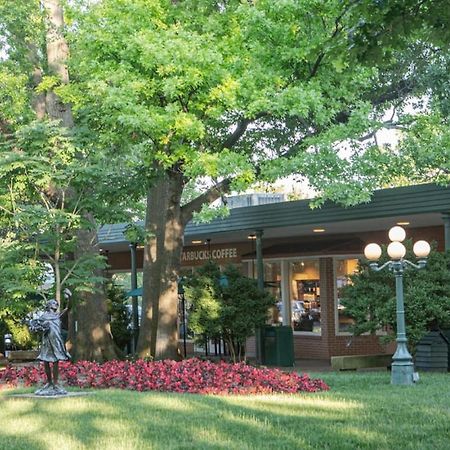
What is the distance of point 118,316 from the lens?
93.0 ft

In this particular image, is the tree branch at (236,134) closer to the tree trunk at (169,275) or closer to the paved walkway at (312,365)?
the tree trunk at (169,275)

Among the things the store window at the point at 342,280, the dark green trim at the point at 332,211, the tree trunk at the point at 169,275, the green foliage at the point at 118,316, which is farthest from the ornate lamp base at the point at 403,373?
the green foliage at the point at 118,316

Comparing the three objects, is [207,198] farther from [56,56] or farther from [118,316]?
[118,316]

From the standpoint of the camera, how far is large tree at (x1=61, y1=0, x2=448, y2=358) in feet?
58.3

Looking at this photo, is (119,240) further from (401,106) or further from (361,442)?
(361,442)

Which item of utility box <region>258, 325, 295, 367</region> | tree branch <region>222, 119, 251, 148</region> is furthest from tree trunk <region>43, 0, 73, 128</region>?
utility box <region>258, 325, 295, 367</region>

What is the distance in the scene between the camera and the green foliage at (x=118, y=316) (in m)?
28.2

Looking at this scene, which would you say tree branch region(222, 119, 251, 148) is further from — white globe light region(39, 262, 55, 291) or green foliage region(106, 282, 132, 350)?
green foliage region(106, 282, 132, 350)

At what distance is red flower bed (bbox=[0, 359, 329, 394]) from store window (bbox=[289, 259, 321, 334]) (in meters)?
11.2

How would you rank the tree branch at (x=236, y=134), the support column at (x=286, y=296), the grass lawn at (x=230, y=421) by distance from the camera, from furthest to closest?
the support column at (x=286, y=296), the tree branch at (x=236, y=134), the grass lawn at (x=230, y=421)

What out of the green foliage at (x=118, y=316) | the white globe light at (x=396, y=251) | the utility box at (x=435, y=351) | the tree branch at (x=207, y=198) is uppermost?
Result: the tree branch at (x=207, y=198)

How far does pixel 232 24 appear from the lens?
19.0 m

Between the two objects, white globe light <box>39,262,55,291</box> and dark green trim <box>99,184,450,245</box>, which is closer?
white globe light <box>39,262,55,291</box>

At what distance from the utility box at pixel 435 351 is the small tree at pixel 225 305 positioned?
472 centimetres
